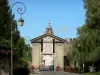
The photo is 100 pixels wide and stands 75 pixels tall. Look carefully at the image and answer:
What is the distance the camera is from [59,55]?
97.1 meters

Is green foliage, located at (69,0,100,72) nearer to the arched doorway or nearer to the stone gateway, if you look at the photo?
the stone gateway

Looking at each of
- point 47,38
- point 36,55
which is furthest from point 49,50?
point 36,55

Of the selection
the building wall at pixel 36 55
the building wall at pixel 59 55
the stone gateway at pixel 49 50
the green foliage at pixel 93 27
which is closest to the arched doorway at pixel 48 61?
the stone gateway at pixel 49 50

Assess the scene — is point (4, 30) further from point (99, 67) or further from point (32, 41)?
point (32, 41)

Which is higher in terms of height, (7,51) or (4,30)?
(4,30)

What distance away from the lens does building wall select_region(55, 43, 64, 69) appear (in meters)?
96.4

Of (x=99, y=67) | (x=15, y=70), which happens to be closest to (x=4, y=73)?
(x=15, y=70)

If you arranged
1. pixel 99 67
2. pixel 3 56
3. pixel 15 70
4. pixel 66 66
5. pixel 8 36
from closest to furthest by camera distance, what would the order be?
pixel 3 56 < pixel 15 70 < pixel 8 36 < pixel 99 67 < pixel 66 66

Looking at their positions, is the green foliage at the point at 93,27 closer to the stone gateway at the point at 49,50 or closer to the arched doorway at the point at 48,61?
the stone gateway at the point at 49,50

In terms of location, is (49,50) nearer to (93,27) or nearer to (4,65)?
(93,27)

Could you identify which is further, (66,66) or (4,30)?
(66,66)

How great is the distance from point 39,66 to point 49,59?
5.53 m

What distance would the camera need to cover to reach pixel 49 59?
99312 millimetres

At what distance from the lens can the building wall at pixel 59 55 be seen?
9638cm
